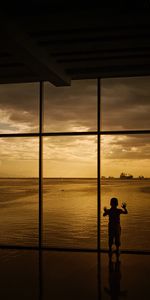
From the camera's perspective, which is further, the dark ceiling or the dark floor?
the dark floor

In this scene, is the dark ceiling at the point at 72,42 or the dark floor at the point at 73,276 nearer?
the dark ceiling at the point at 72,42

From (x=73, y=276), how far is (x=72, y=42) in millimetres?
3574

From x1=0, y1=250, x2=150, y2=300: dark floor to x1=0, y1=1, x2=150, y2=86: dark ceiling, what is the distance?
3.36 metres

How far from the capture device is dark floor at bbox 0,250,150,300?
4508 millimetres

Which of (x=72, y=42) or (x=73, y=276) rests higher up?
(x=72, y=42)

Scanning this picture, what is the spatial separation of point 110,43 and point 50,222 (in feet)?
36.3

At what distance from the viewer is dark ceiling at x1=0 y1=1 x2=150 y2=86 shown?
4.22 metres

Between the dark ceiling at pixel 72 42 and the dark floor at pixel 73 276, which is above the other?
the dark ceiling at pixel 72 42

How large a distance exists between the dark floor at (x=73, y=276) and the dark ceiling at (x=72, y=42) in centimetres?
336

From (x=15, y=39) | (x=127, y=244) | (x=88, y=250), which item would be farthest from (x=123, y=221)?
(x=15, y=39)

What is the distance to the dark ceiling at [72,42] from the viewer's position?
13.8 feet

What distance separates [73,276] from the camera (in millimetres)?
5289

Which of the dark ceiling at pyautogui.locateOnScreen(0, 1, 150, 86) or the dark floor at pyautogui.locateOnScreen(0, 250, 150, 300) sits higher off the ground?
the dark ceiling at pyautogui.locateOnScreen(0, 1, 150, 86)

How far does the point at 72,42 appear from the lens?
5.32 meters
